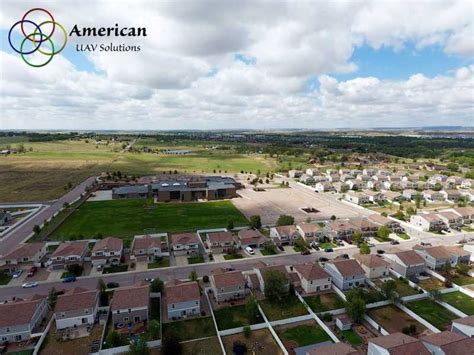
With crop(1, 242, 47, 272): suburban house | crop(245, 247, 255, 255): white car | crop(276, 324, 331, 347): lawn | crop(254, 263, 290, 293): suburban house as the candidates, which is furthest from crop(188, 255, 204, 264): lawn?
crop(1, 242, 47, 272): suburban house

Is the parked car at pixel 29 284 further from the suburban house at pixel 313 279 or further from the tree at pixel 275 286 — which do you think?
the suburban house at pixel 313 279

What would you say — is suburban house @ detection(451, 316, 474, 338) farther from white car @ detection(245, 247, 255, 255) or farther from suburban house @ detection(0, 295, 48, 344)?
suburban house @ detection(0, 295, 48, 344)

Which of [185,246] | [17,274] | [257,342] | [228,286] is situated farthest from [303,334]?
[17,274]

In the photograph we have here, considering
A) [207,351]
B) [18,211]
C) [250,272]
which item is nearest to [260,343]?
[207,351]

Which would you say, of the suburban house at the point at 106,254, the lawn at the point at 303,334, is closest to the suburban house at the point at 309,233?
the lawn at the point at 303,334

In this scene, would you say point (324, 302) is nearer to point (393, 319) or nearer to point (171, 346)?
point (393, 319)

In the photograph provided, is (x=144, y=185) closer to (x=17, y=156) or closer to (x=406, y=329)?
(x=406, y=329)
